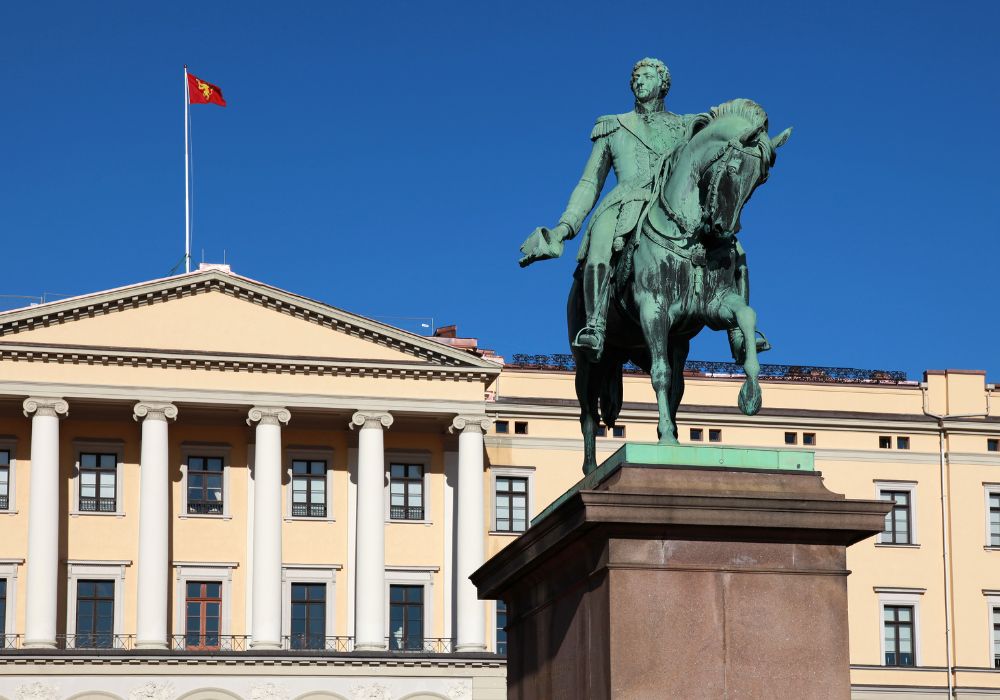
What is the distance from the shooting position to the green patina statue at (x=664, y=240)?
512 inches

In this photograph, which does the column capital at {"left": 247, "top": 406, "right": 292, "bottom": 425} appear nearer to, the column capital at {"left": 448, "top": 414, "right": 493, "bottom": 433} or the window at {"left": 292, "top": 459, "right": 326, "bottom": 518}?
the window at {"left": 292, "top": 459, "right": 326, "bottom": 518}

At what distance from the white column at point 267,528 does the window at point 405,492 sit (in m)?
3.69

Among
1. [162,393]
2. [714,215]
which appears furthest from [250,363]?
[714,215]

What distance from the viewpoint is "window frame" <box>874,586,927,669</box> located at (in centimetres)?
6241

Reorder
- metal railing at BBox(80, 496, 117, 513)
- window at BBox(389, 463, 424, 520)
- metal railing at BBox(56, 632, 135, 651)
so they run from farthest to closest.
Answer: window at BBox(389, 463, 424, 520) < metal railing at BBox(80, 496, 117, 513) < metal railing at BBox(56, 632, 135, 651)

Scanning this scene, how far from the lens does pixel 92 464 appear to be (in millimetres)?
58281

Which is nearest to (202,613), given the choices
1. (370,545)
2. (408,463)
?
(370,545)

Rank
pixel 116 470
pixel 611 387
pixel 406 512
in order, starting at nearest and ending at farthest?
pixel 611 387
pixel 116 470
pixel 406 512

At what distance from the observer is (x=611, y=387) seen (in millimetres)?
14312

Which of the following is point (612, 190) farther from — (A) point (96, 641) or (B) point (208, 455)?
(B) point (208, 455)

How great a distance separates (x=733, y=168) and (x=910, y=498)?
171ft

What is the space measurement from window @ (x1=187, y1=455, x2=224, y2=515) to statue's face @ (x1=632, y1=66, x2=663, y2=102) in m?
45.6

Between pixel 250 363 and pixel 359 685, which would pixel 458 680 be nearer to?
pixel 359 685

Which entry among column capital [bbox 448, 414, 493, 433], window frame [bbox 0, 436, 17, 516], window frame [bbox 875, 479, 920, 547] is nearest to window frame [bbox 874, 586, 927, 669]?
window frame [bbox 875, 479, 920, 547]
